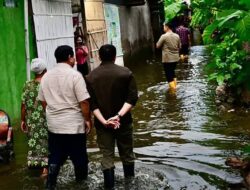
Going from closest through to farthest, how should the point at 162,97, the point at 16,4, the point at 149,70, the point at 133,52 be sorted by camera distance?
1. the point at 16,4
2. the point at 162,97
3. the point at 149,70
4. the point at 133,52

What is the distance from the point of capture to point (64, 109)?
18.8ft

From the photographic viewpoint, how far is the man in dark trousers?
5676 millimetres

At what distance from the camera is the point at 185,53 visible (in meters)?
20.4

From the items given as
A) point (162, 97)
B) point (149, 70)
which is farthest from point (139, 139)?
point (149, 70)

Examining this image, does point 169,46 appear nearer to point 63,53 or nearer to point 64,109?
point 63,53

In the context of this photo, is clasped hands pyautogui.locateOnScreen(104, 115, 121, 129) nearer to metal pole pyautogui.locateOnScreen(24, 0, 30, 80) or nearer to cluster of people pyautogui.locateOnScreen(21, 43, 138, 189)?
cluster of people pyautogui.locateOnScreen(21, 43, 138, 189)

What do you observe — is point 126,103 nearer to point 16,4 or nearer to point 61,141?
point 61,141

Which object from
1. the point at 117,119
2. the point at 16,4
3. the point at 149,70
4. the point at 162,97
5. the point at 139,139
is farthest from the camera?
the point at 149,70

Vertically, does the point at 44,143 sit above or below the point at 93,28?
below

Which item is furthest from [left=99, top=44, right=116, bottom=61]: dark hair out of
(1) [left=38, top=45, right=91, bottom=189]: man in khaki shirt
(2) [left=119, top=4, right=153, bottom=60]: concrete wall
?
(2) [left=119, top=4, right=153, bottom=60]: concrete wall

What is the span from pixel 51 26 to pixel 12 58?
1.84 meters

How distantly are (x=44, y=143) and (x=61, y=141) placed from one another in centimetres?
88

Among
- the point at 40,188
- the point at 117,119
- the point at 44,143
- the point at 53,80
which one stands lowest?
the point at 40,188

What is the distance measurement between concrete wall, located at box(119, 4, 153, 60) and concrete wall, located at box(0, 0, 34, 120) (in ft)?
43.8
